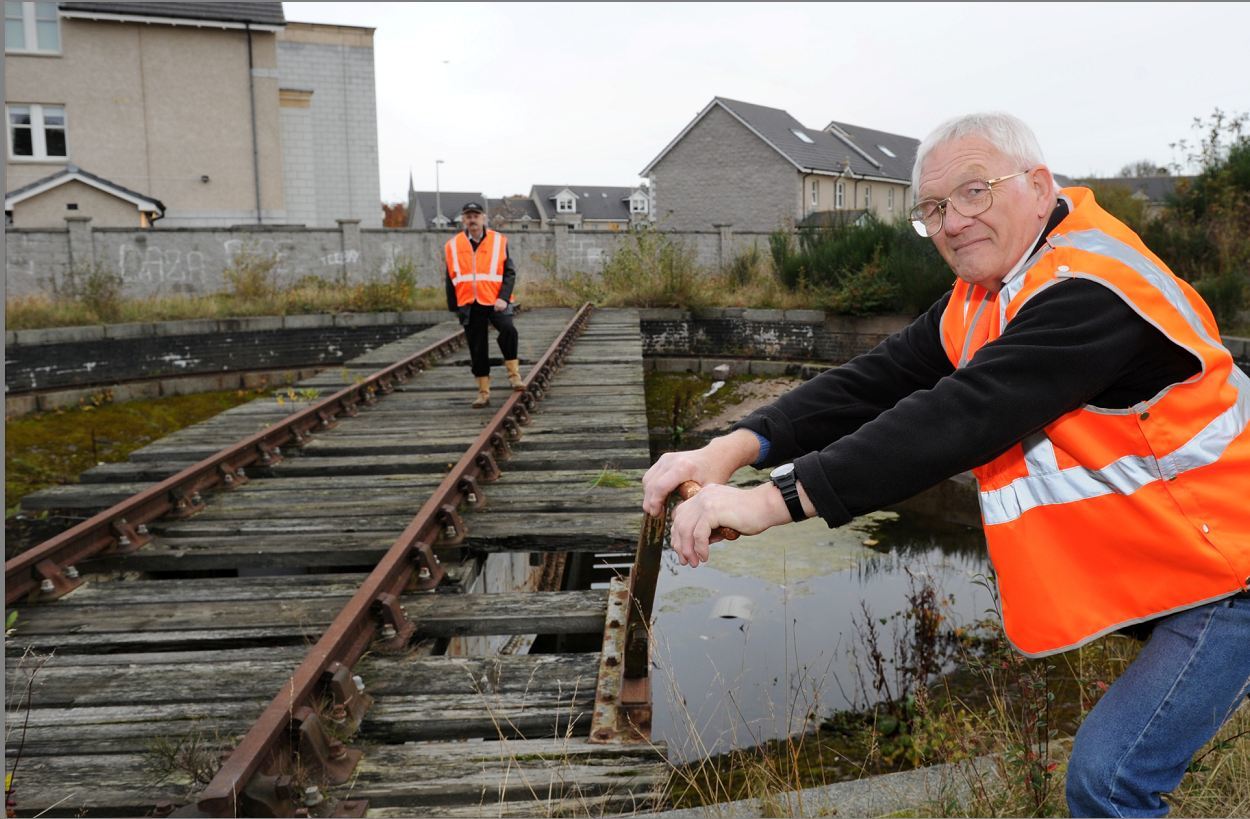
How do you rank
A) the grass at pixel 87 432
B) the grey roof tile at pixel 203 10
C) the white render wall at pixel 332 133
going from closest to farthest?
the grass at pixel 87 432 → the grey roof tile at pixel 203 10 → the white render wall at pixel 332 133

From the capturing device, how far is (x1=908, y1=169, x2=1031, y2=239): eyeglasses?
1.90 m

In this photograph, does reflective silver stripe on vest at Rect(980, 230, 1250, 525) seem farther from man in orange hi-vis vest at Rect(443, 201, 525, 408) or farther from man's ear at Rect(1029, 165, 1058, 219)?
man in orange hi-vis vest at Rect(443, 201, 525, 408)

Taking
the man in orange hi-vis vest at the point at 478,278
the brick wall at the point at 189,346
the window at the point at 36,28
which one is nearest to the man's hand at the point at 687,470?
the man in orange hi-vis vest at the point at 478,278

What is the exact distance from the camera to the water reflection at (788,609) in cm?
520

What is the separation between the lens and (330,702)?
10.7ft

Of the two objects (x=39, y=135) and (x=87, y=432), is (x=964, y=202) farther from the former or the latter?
(x=39, y=135)

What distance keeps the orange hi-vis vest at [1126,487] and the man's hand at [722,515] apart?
51 centimetres

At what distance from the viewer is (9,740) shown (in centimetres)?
310

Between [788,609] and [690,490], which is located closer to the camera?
[690,490]

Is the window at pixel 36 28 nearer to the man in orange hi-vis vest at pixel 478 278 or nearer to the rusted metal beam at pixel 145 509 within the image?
the rusted metal beam at pixel 145 509

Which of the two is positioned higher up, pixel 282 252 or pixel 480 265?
pixel 282 252

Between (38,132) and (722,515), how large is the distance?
32337 millimetres

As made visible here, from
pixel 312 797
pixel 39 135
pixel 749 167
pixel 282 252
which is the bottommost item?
pixel 312 797

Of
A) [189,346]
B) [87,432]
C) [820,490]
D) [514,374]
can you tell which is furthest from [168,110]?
[820,490]
